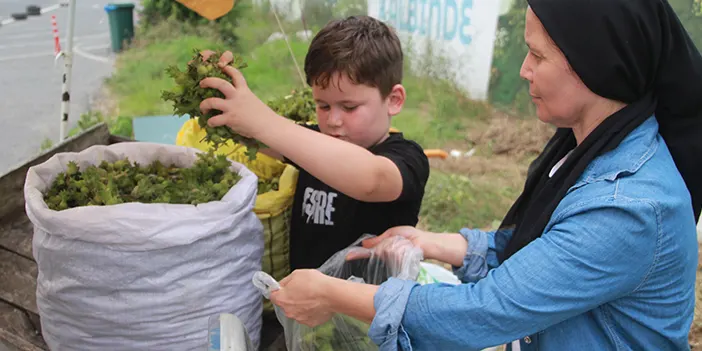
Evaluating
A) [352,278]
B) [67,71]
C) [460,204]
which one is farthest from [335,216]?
[460,204]

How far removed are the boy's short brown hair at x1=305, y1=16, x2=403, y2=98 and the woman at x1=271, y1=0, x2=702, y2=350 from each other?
0.59 meters

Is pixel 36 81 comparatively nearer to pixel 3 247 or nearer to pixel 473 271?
pixel 3 247

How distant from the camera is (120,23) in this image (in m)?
8.44

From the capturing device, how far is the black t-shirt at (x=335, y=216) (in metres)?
1.76

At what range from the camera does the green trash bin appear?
8.23 m

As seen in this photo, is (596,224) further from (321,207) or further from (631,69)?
(321,207)

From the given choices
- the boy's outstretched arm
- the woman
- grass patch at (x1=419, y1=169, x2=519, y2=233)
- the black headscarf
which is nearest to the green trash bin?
grass patch at (x1=419, y1=169, x2=519, y2=233)

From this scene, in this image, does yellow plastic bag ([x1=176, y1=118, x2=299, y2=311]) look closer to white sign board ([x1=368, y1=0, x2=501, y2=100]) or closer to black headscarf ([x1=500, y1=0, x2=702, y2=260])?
black headscarf ([x1=500, y1=0, x2=702, y2=260])

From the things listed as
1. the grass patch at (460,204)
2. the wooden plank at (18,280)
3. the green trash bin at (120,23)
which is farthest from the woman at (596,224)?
the green trash bin at (120,23)

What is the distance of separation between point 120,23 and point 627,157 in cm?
860

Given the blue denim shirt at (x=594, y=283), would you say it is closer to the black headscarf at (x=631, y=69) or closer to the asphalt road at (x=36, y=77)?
the black headscarf at (x=631, y=69)

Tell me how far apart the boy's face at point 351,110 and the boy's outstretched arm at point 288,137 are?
0.33 meters

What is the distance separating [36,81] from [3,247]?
4.65 meters

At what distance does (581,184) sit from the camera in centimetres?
115
